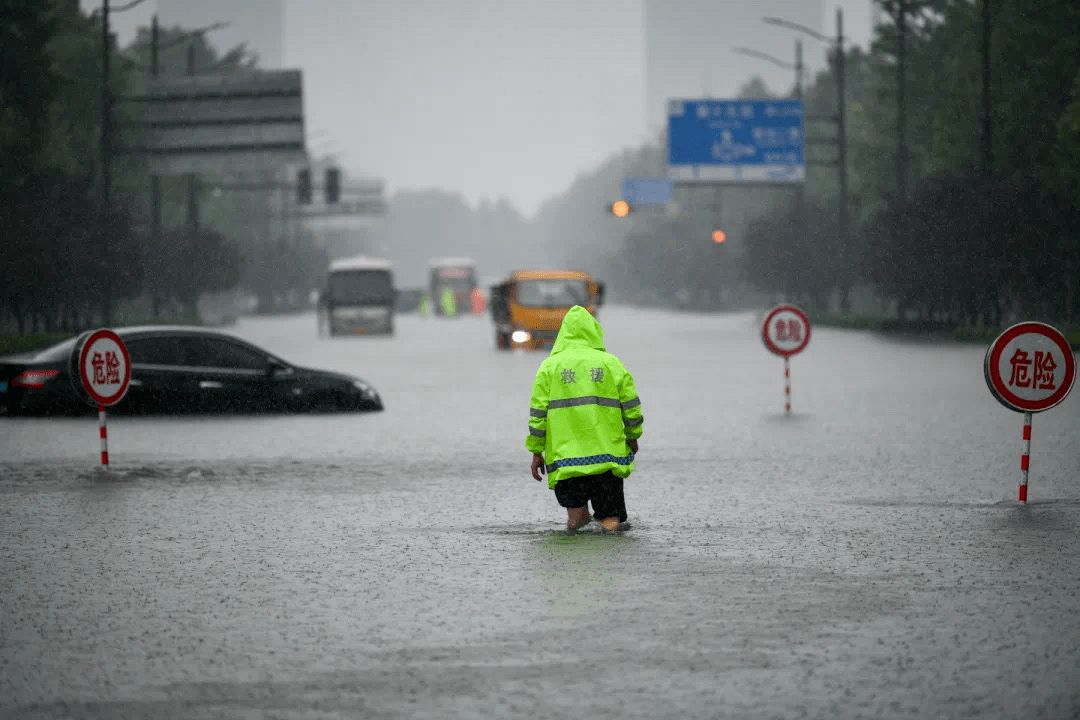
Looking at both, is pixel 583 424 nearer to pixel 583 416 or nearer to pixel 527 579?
pixel 583 416

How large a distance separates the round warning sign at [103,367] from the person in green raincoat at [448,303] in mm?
83934

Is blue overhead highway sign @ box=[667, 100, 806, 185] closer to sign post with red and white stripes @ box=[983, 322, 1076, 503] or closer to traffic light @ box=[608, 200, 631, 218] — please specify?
traffic light @ box=[608, 200, 631, 218]

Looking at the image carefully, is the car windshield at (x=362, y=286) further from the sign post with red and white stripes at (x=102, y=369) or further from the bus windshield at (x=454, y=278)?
the sign post with red and white stripes at (x=102, y=369)

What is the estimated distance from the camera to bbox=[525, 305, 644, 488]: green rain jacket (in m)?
11.1

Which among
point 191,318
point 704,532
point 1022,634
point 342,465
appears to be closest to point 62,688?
point 1022,634

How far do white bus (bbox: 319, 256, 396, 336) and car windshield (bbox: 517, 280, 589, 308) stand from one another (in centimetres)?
1696

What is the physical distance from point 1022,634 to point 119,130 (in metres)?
63.6

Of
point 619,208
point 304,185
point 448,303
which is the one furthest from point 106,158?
point 448,303

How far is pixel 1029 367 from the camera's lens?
516 inches

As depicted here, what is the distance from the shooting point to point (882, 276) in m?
54.7

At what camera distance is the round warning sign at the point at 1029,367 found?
42.8 feet

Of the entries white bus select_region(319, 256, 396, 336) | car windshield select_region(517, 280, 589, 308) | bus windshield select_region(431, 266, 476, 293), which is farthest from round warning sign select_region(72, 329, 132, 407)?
bus windshield select_region(431, 266, 476, 293)

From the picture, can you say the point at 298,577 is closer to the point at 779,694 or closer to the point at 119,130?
the point at 779,694

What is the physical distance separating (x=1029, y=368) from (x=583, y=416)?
3.67 meters
